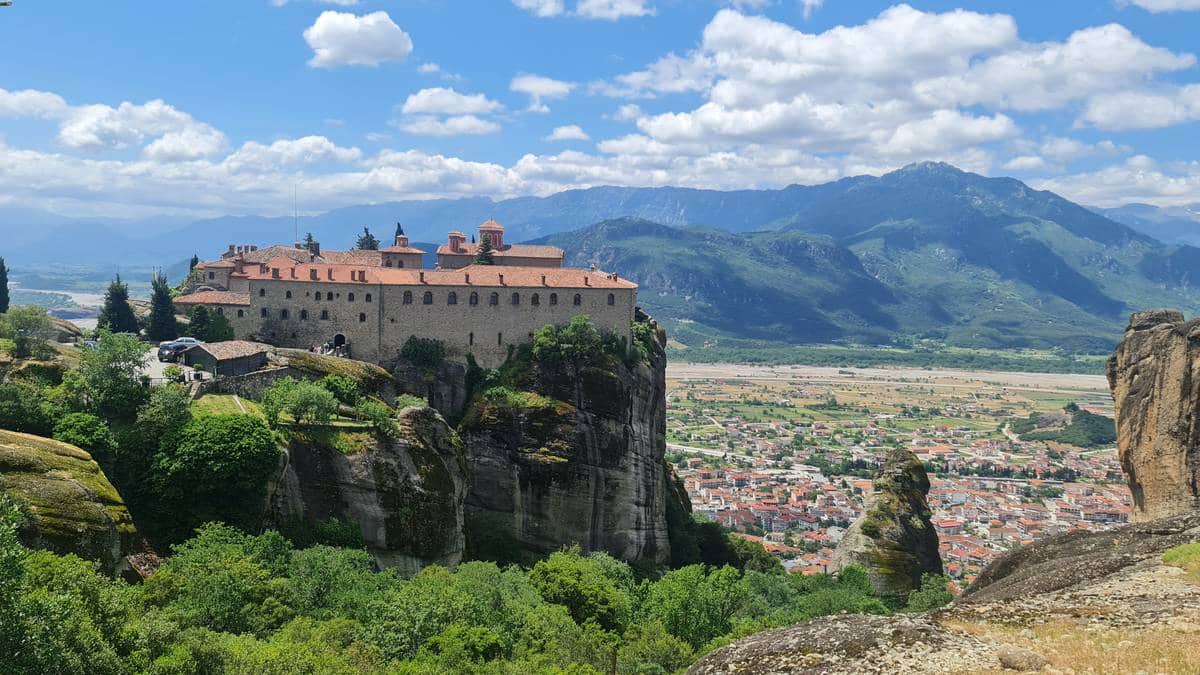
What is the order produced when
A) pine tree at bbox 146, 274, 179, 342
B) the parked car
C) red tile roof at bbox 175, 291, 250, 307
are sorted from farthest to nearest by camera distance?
red tile roof at bbox 175, 291, 250, 307 → pine tree at bbox 146, 274, 179, 342 → the parked car

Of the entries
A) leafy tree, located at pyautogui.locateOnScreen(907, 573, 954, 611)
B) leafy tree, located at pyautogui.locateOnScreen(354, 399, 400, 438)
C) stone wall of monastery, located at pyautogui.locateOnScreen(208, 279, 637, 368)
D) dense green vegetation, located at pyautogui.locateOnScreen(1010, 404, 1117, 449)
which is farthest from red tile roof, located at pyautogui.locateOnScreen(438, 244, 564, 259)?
dense green vegetation, located at pyautogui.locateOnScreen(1010, 404, 1117, 449)

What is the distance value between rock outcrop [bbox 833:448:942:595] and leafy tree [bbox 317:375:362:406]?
110 feet

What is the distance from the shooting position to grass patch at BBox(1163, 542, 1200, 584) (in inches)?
747

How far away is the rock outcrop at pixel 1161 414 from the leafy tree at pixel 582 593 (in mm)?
23939

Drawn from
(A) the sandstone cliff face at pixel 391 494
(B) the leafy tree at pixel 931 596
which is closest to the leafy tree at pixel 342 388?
(A) the sandstone cliff face at pixel 391 494

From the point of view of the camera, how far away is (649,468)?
2606 inches

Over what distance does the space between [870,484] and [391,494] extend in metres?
106

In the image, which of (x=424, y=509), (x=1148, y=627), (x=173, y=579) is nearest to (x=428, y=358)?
(x=424, y=509)

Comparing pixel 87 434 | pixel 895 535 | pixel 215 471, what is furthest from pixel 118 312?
pixel 895 535

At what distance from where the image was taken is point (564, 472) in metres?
60.2

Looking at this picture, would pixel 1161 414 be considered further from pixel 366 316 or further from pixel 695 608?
pixel 366 316

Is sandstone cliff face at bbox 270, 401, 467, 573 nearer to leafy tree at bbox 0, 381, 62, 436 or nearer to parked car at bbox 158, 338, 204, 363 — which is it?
leafy tree at bbox 0, 381, 62, 436

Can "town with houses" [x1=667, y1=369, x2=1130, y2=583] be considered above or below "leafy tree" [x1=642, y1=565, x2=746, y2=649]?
below

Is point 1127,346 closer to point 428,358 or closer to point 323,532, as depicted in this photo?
point 323,532
